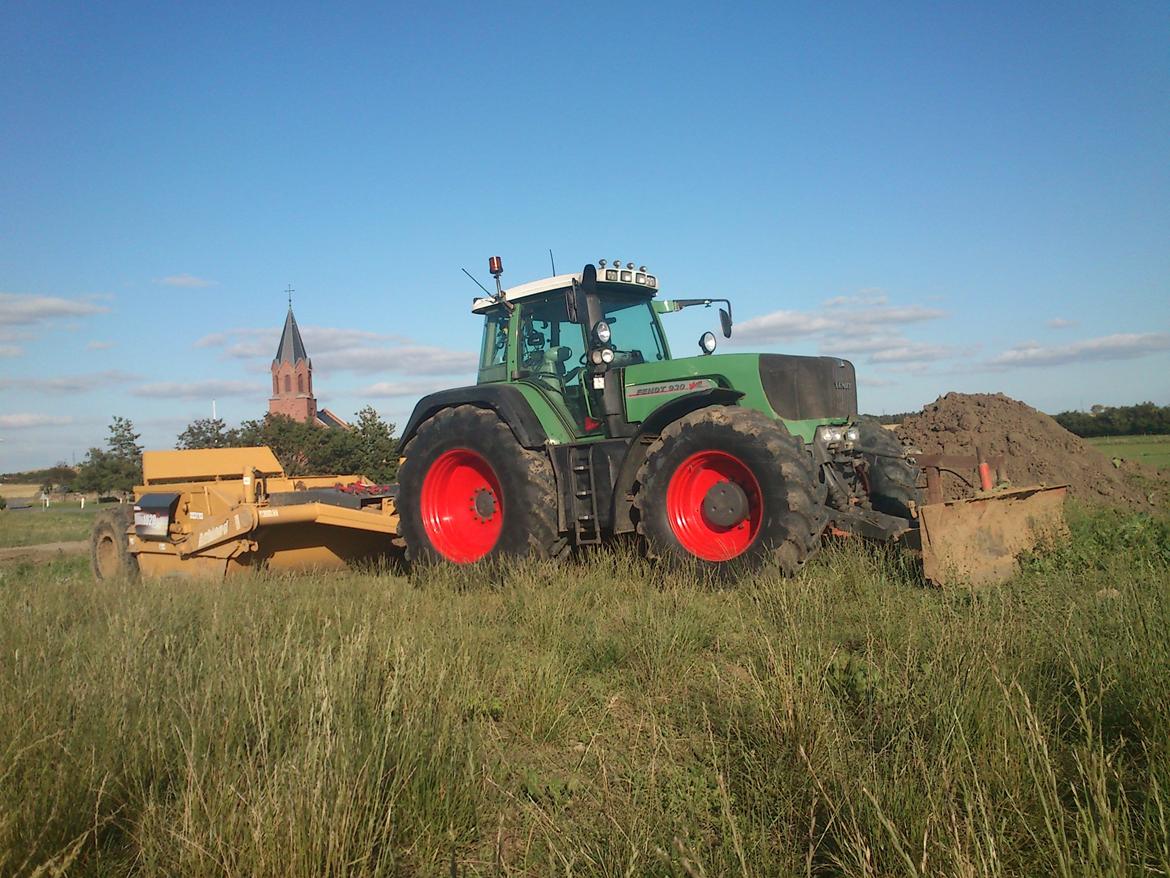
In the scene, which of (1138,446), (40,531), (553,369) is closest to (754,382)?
(553,369)

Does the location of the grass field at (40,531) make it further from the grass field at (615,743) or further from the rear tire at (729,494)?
the grass field at (615,743)

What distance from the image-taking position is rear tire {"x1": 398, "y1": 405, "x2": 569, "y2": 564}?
7059 millimetres

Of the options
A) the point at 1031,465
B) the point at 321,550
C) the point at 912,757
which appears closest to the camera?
the point at 912,757

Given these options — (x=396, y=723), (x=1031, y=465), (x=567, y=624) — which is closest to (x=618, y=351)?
(x=567, y=624)

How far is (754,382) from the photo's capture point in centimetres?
670

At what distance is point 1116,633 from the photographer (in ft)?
12.4

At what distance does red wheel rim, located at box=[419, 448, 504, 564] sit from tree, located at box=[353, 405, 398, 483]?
32.8 ft

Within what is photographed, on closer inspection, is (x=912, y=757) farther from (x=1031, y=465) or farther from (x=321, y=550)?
(x=1031, y=465)

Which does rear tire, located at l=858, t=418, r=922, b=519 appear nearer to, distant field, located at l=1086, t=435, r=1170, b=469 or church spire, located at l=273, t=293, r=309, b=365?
distant field, located at l=1086, t=435, r=1170, b=469

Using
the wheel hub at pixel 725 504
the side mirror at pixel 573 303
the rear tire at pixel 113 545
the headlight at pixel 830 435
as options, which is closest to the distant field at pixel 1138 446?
the headlight at pixel 830 435

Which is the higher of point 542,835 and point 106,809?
point 106,809

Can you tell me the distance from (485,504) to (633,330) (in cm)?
206

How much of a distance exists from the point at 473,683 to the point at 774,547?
2.77 metres

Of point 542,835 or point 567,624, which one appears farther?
point 567,624
